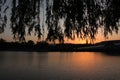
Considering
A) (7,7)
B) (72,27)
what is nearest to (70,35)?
(72,27)

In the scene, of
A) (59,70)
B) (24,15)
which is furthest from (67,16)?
(59,70)

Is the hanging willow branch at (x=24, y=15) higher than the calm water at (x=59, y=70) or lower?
higher

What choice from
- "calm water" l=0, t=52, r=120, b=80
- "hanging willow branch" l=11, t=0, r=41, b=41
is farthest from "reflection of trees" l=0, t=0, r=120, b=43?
"calm water" l=0, t=52, r=120, b=80

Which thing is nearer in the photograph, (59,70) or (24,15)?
(24,15)

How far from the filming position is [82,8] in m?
7.59

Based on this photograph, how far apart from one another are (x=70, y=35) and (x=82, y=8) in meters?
0.65

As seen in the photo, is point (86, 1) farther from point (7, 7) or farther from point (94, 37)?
point (7, 7)

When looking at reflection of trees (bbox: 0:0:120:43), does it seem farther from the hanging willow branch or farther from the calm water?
the calm water

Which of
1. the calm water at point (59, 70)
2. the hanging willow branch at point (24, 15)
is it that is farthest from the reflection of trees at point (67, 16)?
the calm water at point (59, 70)

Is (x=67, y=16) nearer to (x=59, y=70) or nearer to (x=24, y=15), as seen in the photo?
(x=24, y=15)

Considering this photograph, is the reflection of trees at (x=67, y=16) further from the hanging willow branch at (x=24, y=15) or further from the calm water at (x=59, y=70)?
the calm water at (x=59, y=70)

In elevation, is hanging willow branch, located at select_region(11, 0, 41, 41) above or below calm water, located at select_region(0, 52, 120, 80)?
above

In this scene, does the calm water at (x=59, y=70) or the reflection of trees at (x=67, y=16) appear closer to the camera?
the reflection of trees at (x=67, y=16)

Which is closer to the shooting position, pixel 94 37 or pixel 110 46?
pixel 94 37
